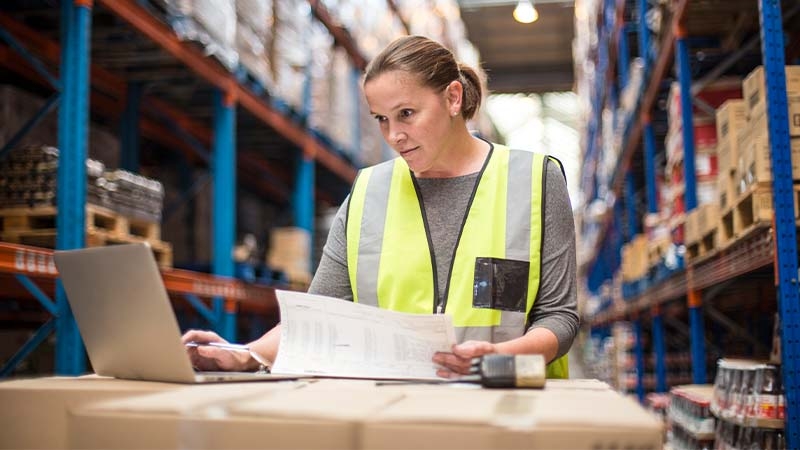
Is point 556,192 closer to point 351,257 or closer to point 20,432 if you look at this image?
point 351,257

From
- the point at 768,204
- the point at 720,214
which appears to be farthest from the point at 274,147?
the point at 768,204

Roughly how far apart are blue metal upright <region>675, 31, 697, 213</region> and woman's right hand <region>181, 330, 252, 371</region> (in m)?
4.25

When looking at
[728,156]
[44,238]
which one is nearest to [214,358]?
[728,156]

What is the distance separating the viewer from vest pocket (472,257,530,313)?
2.12 metres

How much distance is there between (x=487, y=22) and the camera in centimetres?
1981

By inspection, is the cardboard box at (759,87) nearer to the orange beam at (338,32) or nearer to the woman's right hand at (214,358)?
the woman's right hand at (214,358)

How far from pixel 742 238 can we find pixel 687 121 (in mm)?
1825

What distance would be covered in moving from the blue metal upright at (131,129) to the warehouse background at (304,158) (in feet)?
0.07

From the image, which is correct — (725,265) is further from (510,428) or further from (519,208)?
(510,428)

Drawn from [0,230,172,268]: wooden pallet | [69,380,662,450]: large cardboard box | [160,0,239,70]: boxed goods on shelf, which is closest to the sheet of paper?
[69,380,662,450]: large cardboard box

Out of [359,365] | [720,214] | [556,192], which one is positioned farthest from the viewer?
[720,214]

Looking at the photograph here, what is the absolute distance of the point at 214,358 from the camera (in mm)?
1960

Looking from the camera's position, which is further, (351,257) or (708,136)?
(708,136)

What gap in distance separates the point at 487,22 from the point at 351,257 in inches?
720
